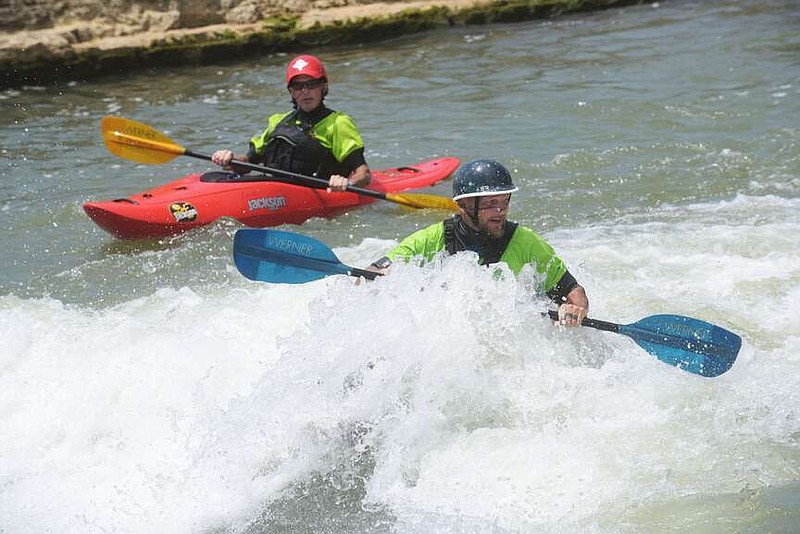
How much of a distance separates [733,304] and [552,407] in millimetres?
1848

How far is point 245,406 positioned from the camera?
4828 millimetres

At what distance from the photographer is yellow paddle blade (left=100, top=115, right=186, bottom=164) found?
8391 millimetres

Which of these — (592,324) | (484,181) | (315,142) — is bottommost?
(592,324)

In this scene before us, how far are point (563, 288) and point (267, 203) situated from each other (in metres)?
3.39

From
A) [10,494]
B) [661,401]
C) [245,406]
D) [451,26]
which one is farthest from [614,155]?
[451,26]

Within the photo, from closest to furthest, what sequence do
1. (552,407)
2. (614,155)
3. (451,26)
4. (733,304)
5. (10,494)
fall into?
(10,494) → (552,407) → (733,304) → (614,155) → (451,26)

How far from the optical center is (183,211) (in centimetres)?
777

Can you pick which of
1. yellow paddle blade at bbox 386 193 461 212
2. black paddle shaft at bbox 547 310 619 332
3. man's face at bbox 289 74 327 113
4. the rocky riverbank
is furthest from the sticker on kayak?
the rocky riverbank

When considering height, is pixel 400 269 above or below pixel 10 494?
above

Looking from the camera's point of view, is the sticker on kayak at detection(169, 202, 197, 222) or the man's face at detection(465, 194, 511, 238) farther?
the sticker on kayak at detection(169, 202, 197, 222)

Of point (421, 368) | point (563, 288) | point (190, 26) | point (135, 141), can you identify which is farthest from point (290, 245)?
point (190, 26)

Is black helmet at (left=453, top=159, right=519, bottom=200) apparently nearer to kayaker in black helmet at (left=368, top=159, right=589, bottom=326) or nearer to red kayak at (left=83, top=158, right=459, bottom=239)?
kayaker in black helmet at (left=368, top=159, right=589, bottom=326)

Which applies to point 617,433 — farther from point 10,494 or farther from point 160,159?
point 160,159

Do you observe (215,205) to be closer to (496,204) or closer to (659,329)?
(496,204)
